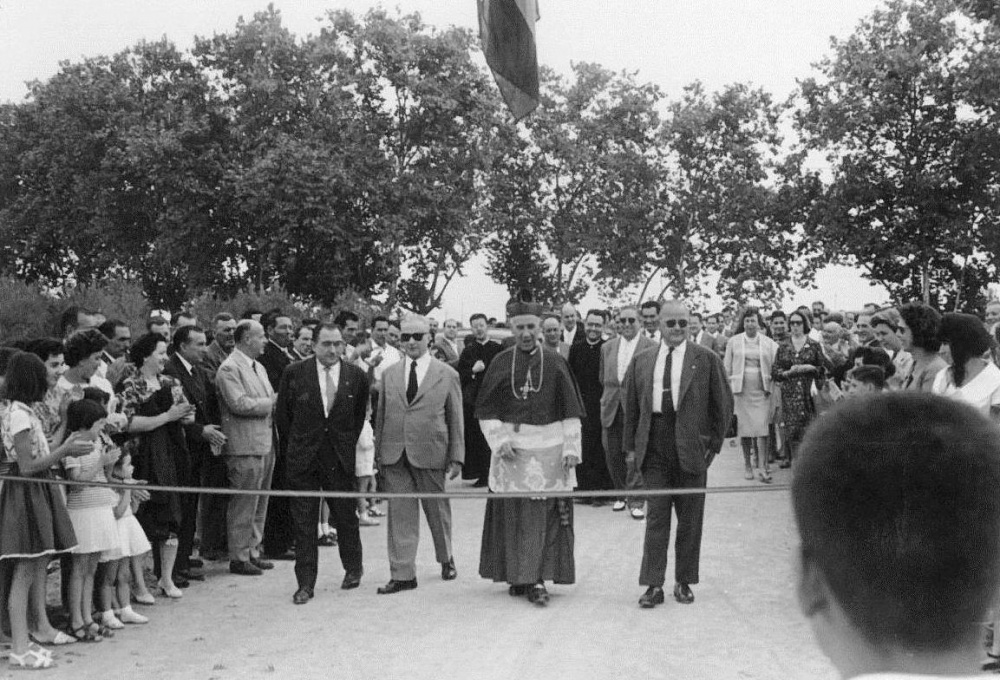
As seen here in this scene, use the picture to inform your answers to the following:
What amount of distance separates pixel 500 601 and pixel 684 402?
6.01 feet

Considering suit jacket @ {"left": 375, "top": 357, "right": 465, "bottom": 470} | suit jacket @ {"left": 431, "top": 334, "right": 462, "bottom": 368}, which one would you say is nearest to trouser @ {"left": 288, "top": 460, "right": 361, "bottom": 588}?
suit jacket @ {"left": 375, "top": 357, "right": 465, "bottom": 470}

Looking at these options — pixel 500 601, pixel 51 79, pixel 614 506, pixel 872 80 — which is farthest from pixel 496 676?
pixel 51 79

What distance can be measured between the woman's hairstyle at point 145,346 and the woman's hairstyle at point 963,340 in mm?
5036

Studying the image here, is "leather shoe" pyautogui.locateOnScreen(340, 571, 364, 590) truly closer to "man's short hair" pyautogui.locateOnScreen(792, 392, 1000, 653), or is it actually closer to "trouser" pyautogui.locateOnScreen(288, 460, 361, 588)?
"trouser" pyautogui.locateOnScreen(288, 460, 361, 588)

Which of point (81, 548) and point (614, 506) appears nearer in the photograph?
point (81, 548)

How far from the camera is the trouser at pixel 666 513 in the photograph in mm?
7535

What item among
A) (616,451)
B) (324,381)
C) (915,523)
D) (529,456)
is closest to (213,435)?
(324,381)

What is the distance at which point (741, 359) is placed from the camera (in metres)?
13.6

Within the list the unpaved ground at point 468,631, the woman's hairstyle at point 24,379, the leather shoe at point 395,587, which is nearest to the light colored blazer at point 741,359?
the unpaved ground at point 468,631

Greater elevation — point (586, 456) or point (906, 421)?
point (906, 421)

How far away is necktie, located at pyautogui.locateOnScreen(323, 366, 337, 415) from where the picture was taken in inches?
332

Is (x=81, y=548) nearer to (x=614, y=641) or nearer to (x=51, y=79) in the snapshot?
(x=614, y=641)

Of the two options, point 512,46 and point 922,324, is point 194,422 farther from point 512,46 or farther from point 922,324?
point 922,324

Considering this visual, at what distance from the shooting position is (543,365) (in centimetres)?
839
